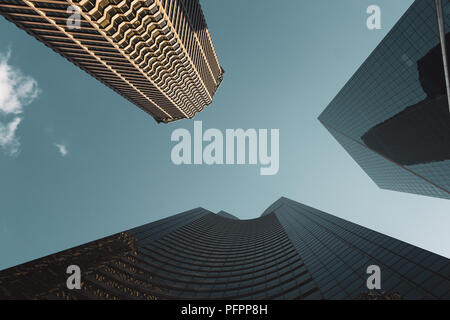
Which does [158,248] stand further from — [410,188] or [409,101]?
[410,188]

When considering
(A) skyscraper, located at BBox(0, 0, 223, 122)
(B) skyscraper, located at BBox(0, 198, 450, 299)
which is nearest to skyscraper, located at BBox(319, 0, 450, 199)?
(B) skyscraper, located at BBox(0, 198, 450, 299)

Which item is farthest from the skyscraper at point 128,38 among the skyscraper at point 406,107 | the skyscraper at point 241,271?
the skyscraper at point 406,107

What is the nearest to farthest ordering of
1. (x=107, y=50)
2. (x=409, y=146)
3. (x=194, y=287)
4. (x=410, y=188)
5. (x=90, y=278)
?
1. (x=90, y=278)
2. (x=194, y=287)
3. (x=107, y=50)
4. (x=409, y=146)
5. (x=410, y=188)

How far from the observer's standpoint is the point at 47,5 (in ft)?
143

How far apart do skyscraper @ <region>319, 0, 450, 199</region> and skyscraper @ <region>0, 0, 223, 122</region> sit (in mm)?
59195

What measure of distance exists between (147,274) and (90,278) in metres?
7.53

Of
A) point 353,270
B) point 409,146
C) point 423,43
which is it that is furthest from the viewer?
point 409,146

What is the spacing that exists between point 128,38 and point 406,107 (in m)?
82.6

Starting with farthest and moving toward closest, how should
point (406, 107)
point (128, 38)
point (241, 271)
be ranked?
point (406, 107) → point (128, 38) → point (241, 271)

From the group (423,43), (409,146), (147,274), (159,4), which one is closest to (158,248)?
(147,274)

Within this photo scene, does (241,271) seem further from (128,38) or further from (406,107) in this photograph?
(406,107)

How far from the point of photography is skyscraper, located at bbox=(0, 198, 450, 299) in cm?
2088

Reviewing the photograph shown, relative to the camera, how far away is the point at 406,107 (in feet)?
218

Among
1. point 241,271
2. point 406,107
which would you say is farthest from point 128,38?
point 406,107
